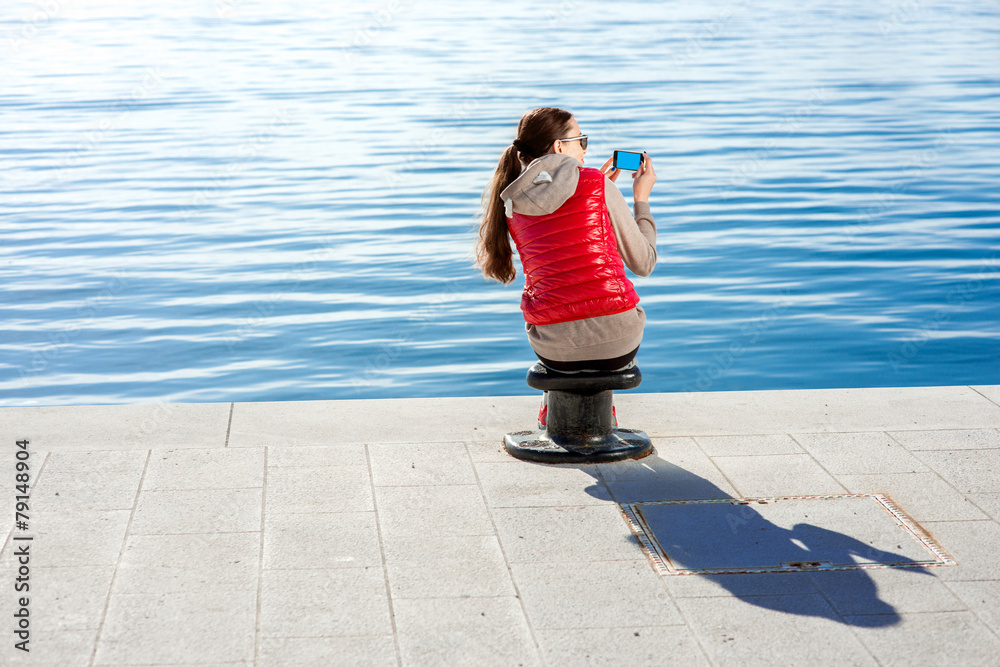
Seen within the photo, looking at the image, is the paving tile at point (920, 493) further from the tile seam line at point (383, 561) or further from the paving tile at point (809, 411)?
the tile seam line at point (383, 561)

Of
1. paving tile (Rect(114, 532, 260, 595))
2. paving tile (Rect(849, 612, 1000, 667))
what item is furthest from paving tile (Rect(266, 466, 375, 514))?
paving tile (Rect(849, 612, 1000, 667))

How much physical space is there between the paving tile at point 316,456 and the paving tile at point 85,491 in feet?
1.98

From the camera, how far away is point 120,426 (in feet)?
16.6

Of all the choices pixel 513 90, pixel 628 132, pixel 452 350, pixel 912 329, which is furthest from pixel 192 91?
pixel 912 329

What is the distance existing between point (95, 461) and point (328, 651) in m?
2.00

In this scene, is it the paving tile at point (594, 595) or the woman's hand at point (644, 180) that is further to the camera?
the woman's hand at point (644, 180)

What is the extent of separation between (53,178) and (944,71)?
19111 millimetres

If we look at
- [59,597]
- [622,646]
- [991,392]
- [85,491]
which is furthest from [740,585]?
[991,392]

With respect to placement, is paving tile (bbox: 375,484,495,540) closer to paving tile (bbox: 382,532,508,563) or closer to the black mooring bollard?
paving tile (bbox: 382,532,508,563)

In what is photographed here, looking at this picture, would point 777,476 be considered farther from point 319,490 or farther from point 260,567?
point 260,567

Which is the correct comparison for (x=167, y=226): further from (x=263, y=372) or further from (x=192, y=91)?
(x=192, y=91)

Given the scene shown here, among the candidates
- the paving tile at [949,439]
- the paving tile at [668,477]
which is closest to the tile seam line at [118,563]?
the paving tile at [668,477]

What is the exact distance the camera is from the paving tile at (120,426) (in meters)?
4.84

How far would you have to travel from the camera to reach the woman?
14.2ft
